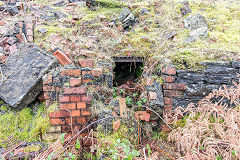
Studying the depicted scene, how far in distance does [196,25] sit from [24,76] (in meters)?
3.46

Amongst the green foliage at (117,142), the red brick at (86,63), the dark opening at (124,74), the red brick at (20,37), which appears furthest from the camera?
the dark opening at (124,74)

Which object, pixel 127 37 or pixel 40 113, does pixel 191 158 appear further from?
pixel 127 37

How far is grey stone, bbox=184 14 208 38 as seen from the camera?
3.32 metres

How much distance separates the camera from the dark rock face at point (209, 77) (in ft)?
8.19

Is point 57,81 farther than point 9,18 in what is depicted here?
No

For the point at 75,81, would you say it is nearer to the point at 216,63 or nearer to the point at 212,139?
the point at 212,139

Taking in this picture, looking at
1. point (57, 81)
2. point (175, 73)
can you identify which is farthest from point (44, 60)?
point (175, 73)

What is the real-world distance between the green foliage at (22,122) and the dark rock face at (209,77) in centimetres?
210

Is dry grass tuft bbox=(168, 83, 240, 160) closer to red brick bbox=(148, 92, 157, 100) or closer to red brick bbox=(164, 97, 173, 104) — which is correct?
red brick bbox=(164, 97, 173, 104)

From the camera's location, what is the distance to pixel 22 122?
2.35 m

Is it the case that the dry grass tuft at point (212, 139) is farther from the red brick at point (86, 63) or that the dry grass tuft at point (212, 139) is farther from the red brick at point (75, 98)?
the red brick at point (86, 63)

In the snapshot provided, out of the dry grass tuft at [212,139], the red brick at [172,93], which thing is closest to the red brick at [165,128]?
the dry grass tuft at [212,139]

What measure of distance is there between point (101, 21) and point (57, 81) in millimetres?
2130

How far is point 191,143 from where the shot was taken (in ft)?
6.43
